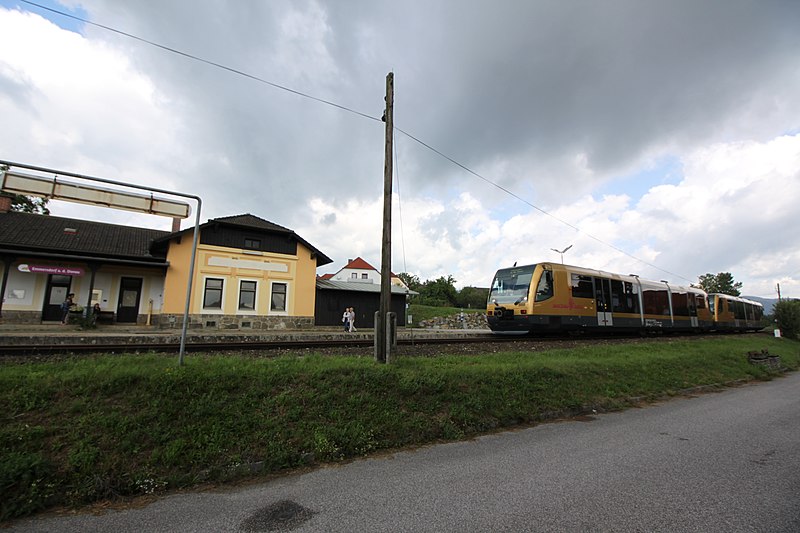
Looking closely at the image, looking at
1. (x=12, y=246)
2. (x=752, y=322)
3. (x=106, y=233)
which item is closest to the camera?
(x=12, y=246)

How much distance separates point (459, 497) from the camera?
3434 mm

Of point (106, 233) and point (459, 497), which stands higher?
point (106, 233)

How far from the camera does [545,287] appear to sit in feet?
46.8

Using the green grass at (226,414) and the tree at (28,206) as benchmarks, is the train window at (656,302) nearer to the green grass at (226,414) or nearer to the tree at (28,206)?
the green grass at (226,414)

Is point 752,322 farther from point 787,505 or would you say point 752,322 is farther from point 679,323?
point 787,505

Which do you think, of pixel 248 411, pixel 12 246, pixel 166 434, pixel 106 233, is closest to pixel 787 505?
pixel 248 411

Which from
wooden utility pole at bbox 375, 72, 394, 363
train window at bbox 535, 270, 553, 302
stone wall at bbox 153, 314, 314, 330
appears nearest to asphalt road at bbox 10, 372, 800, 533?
wooden utility pole at bbox 375, 72, 394, 363

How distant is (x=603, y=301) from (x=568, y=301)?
2.73m

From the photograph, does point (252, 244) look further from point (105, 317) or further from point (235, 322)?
point (105, 317)

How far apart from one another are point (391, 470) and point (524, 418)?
9.96 feet

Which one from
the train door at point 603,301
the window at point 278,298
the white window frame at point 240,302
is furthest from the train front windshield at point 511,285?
the white window frame at point 240,302

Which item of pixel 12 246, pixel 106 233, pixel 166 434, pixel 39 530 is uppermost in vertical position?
pixel 106 233

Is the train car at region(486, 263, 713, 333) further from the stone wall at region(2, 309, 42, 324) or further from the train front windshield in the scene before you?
the stone wall at region(2, 309, 42, 324)

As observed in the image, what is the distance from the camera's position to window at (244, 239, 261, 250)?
22062 mm
